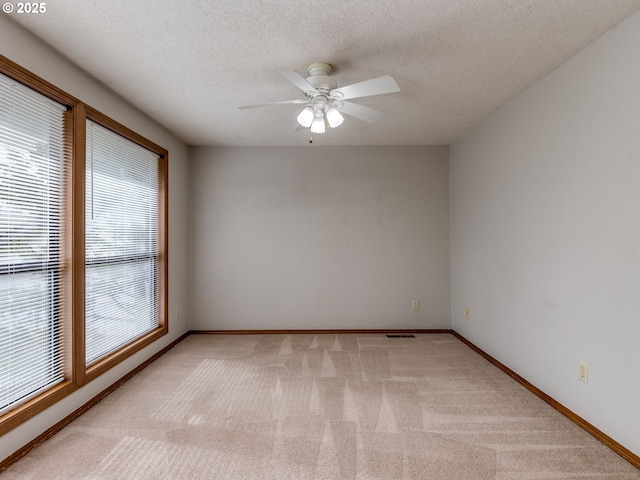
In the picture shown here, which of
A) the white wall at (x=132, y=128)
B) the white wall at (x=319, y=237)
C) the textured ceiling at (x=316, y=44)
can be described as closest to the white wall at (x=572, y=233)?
the textured ceiling at (x=316, y=44)

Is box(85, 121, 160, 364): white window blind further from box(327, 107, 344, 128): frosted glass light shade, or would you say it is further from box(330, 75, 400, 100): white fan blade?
box(330, 75, 400, 100): white fan blade

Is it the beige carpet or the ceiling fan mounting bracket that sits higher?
the ceiling fan mounting bracket

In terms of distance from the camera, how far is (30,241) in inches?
80.0

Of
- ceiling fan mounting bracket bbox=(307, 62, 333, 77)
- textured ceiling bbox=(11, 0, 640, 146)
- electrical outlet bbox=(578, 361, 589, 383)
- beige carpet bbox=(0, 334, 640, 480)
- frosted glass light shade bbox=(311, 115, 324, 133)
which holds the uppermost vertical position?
textured ceiling bbox=(11, 0, 640, 146)

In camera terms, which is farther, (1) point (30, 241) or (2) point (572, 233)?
(2) point (572, 233)

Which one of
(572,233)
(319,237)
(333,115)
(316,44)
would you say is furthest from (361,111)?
(319,237)

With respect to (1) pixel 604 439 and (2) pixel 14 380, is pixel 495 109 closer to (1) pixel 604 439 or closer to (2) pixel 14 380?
(1) pixel 604 439

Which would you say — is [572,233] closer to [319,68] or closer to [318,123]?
[318,123]

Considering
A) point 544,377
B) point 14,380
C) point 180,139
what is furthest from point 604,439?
point 180,139

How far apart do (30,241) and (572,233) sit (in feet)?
11.4

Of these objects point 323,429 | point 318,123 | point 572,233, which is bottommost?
point 323,429

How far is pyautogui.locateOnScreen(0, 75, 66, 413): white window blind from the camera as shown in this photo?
6.15ft

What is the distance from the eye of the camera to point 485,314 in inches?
137

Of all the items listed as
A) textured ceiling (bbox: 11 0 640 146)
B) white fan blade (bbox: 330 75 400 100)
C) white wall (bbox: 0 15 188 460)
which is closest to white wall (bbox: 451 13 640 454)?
textured ceiling (bbox: 11 0 640 146)
